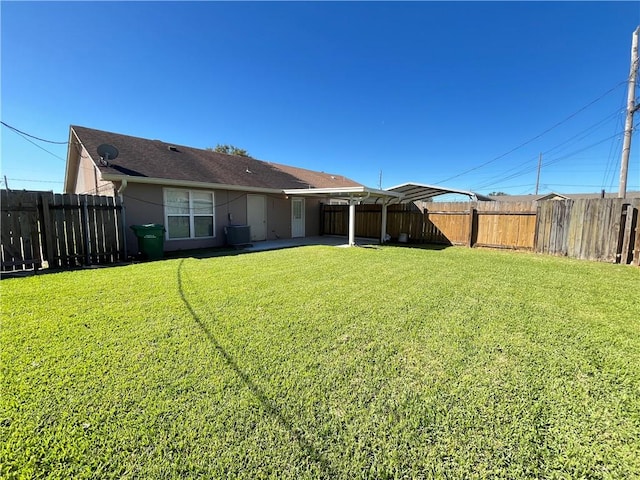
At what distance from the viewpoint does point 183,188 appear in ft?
32.7

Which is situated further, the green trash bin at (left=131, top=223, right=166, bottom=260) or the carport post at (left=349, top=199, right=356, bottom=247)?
the carport post at (left=349, top=199, right=356, bottom=247)

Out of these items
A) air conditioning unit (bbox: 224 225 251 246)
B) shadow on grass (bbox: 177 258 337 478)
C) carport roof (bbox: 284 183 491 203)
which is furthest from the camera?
carport roof (bbox: 284 183 491 203)

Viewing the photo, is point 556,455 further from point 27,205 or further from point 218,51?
point 218,51

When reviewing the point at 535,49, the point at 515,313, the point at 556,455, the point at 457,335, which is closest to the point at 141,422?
the point at 556,455

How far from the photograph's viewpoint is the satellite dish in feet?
27.6

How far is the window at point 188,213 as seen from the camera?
9.73 metres

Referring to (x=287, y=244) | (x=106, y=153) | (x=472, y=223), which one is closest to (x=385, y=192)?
(x=472, y=223)

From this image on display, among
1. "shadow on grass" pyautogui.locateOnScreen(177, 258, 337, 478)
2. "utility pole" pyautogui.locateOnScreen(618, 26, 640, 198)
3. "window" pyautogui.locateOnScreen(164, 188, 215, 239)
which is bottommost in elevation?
"shadow on grass" pyautogui.locateOnScreen(177, 258, 337, 478)

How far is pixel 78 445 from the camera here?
179cm

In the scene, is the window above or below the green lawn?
above

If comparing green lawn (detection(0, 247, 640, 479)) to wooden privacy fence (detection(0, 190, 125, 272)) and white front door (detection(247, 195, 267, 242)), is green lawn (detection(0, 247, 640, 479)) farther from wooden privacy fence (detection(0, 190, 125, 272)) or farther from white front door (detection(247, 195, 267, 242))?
white front door (detection(247, 195, 267, 242))

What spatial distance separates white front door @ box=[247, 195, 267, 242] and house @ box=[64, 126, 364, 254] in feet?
0.15

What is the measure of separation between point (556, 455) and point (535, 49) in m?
15.4

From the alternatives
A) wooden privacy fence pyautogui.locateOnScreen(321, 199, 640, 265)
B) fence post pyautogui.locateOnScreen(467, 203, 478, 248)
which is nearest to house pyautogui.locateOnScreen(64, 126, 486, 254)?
wooden privacy fence pyautogui.locateOnScreen(321, 199, 640, 265)
